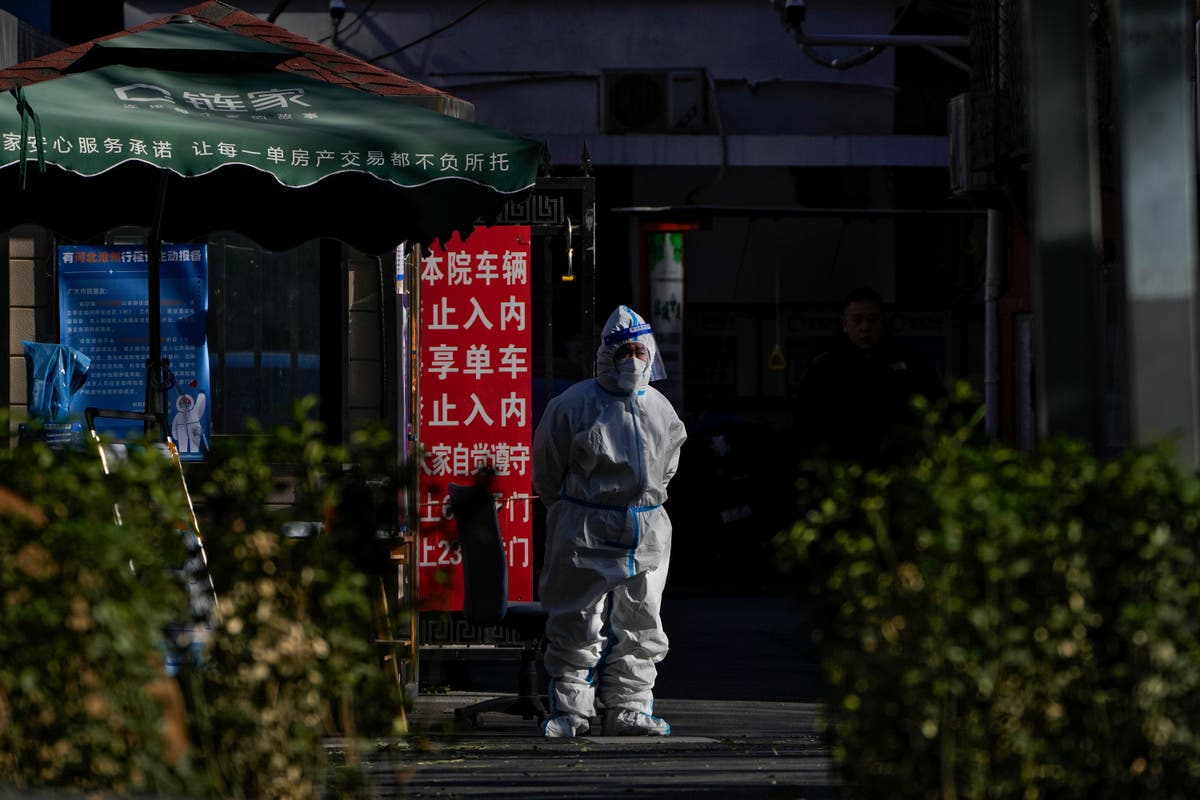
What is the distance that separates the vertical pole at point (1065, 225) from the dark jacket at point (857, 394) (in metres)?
4.40

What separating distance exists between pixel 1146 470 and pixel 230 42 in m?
5.23

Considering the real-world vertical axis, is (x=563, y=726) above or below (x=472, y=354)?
below

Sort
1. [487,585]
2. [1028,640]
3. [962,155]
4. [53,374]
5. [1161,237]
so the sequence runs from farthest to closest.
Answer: [962,155] < [53,374] < [487,585] < [1161,237] < [1028,640]

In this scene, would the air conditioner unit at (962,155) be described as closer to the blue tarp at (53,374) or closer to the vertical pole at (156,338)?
the blue tarp at (53,374)

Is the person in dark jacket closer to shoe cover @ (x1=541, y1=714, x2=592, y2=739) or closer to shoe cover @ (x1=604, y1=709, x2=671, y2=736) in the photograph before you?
shoe cover @ (x1=604, y1=709, x2=671, y2=736)

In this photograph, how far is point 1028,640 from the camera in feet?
12.3

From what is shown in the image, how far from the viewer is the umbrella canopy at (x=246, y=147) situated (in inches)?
278

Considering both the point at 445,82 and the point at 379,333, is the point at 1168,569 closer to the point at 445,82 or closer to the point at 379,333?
the point at 379,333

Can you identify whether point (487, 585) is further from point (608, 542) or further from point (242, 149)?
point (242, 149)

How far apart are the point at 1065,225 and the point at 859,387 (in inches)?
179

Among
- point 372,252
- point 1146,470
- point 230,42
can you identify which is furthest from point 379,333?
point 1146,470

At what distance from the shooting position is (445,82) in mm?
22188

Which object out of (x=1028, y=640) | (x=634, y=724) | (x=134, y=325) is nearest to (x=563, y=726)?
(x=634, y=724)

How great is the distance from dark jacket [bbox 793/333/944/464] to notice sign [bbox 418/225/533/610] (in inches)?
67.1
